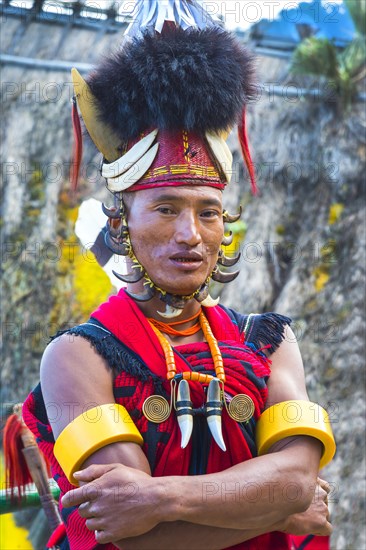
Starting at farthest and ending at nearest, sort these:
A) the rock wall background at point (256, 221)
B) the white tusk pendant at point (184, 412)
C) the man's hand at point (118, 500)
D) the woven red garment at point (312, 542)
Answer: the rock wall background at point (256, 221), the woven red garment at point (312, 542), the white tusk pendant at point (184, 412), the man's hand at point (118, 500)

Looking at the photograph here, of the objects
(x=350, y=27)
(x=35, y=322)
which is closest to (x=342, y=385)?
(x=35, y=322)

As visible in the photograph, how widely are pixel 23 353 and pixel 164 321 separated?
13.1ft

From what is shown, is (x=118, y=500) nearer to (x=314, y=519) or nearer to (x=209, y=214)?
(x=314, y=519)

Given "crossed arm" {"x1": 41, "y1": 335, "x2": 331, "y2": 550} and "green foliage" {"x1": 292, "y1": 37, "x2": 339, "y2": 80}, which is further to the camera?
"green foliage" {"x1": 292, "y1": 37, "x2": 339, "y2": 80}

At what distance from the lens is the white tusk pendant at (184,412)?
2.29 meters

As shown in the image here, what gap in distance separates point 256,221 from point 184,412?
13.9 ft

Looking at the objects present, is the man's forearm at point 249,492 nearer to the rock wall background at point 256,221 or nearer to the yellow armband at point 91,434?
the yellow armband at point 91,434


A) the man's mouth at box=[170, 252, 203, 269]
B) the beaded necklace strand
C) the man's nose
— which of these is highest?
the man's nose

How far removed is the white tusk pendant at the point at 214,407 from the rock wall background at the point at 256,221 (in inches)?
140

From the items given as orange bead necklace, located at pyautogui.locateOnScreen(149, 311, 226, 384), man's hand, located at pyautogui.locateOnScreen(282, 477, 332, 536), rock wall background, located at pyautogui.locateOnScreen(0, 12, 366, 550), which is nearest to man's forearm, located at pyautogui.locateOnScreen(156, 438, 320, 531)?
man's hand, located at pyautogui.locateOnScreen(282, 477, 332, 536)

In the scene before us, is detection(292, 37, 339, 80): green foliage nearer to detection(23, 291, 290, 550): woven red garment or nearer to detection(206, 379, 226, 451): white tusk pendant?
detection(23, 291, 290, 550): woven red garment

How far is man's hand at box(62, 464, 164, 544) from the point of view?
213 centimetres

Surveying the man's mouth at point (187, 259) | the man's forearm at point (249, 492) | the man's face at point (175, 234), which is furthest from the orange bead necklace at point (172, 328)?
the man's forearm at point (249, 492)

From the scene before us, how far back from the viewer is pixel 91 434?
2.23m
